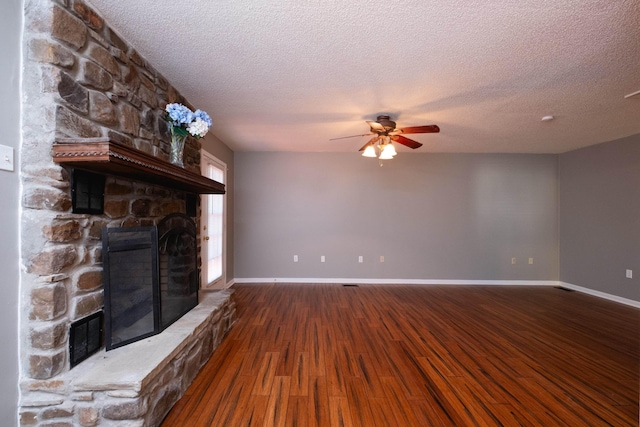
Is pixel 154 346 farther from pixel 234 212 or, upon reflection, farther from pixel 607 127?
pixel 607 127

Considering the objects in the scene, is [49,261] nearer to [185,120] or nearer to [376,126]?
[185,120]

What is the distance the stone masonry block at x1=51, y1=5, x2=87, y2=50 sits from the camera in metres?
1.35

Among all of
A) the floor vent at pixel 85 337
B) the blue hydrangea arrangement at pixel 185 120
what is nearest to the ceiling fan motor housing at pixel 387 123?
the blue hydrangea arrangement at pixel 185 120

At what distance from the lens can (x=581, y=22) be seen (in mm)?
1605

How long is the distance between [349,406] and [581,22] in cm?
295

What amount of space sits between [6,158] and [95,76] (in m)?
0.68

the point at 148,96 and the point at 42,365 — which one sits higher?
the point at 148,96

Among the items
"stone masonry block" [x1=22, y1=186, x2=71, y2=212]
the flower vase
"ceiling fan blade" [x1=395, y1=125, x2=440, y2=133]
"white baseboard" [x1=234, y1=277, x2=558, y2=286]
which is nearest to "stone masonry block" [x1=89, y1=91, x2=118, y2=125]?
the flower vase

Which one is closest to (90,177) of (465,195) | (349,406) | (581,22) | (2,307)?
(2,307)

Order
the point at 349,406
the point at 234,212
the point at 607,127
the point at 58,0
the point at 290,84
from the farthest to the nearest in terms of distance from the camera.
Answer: the point at 234,212, the point at 607,127, the point at 290,84, the point at 349,406, the point at 58,0

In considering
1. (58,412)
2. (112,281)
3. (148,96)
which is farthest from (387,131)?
(58,412)

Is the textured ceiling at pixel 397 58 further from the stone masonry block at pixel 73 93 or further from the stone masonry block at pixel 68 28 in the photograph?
the stone masonry block at pixel 73 93

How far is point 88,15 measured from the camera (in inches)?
60.5

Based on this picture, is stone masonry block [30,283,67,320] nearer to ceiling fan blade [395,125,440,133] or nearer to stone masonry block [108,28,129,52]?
stone masonry block [108,28,129,52]
